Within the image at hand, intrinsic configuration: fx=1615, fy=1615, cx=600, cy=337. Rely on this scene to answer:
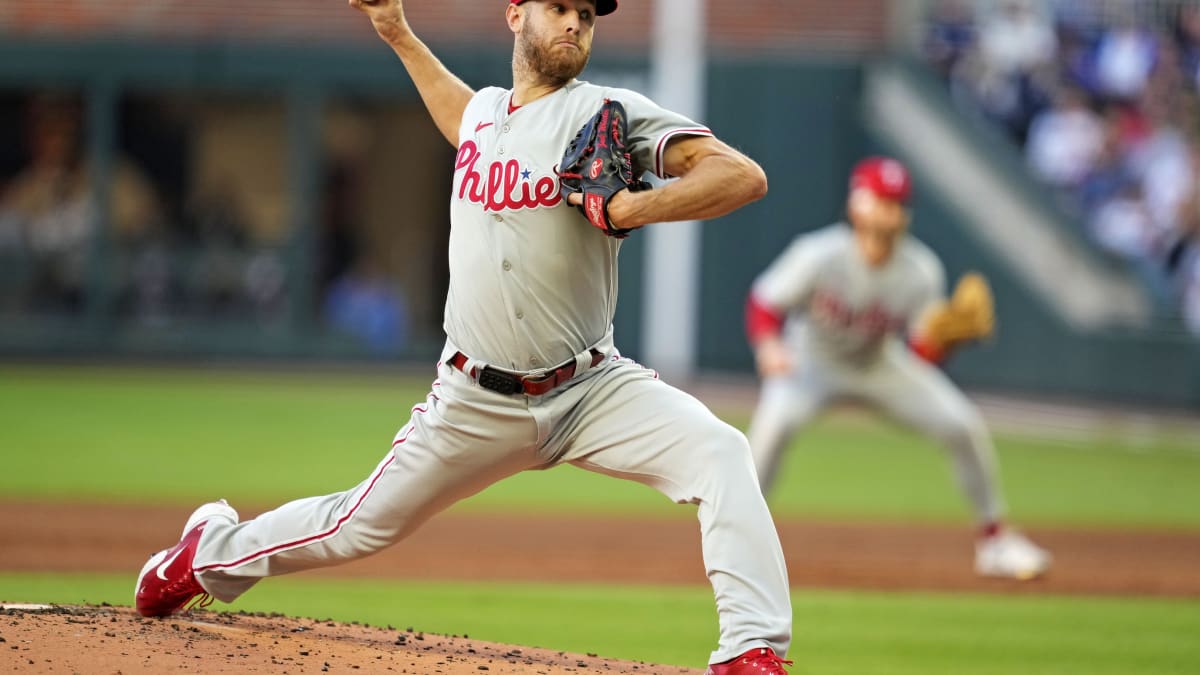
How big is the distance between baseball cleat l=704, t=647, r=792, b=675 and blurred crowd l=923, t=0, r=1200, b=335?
13.9 m

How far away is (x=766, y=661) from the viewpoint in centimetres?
438

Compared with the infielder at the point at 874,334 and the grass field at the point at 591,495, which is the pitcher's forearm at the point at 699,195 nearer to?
the grass field at the point at 591,495

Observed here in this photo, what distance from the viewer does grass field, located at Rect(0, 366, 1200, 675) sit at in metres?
6.63

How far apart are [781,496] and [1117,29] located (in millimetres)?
10150

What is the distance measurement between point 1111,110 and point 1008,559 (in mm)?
11485

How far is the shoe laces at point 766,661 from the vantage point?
4352mm

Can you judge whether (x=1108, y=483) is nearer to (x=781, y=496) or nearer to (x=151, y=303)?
(x=781, y=496)

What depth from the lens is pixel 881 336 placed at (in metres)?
9.03

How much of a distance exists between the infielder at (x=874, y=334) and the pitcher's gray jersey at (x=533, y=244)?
3.98 meters

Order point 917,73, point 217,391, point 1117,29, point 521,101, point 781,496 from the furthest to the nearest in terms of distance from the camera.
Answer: point 917,73, point 1117,29, point 217,391, point 781,496, point 521,101

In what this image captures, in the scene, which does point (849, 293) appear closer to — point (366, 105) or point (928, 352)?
point (928, 352)

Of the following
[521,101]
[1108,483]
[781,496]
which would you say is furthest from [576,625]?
[1108,483]

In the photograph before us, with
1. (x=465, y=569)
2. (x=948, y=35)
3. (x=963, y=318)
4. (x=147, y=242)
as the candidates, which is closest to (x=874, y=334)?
(x=963, y=318)

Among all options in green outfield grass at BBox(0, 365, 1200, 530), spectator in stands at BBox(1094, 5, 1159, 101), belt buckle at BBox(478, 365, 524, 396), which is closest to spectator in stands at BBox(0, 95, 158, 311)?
green outfield grass at BBox(0, 365, 1200, 530)
